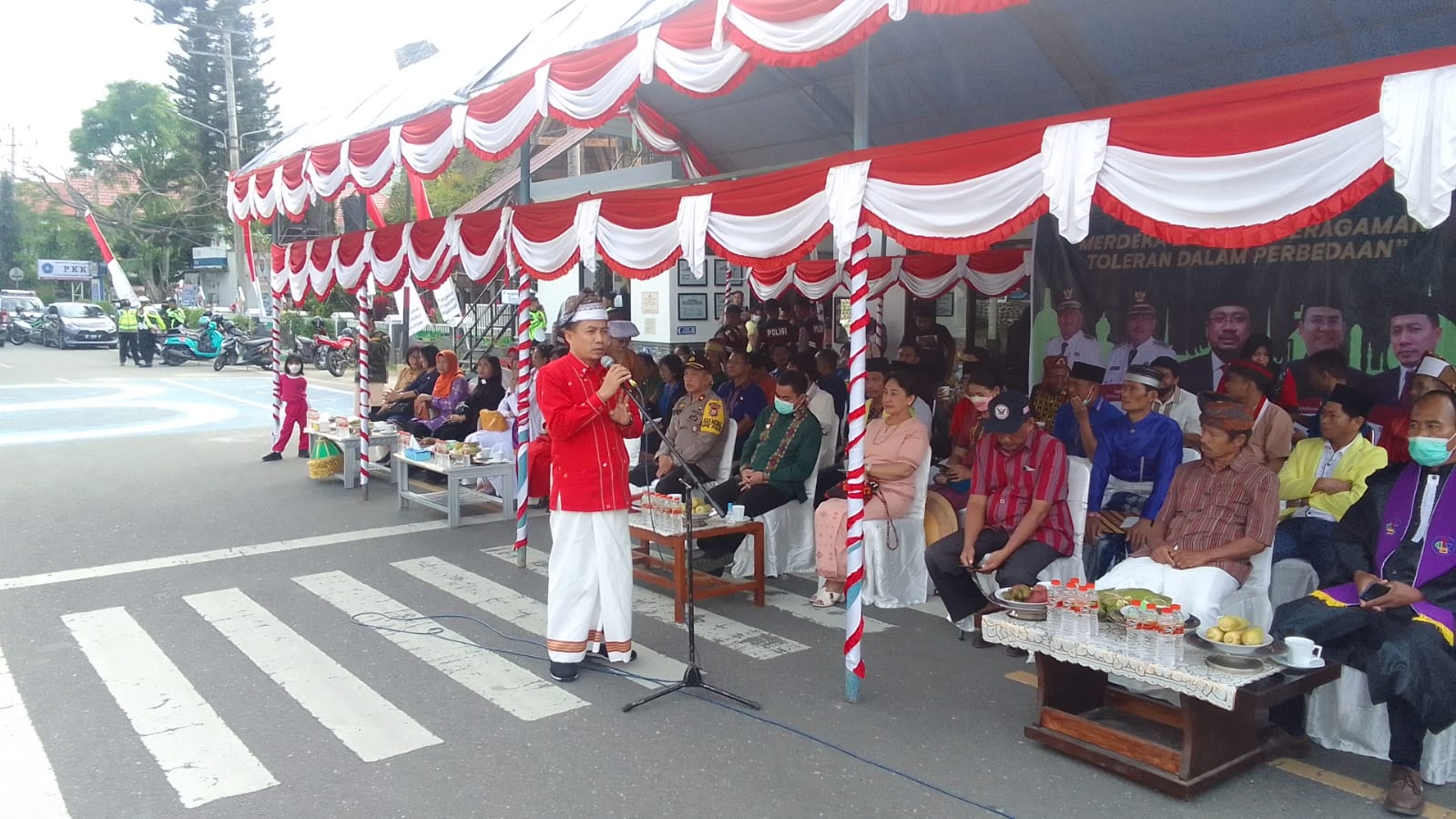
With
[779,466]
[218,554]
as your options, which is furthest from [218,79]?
[779,466]

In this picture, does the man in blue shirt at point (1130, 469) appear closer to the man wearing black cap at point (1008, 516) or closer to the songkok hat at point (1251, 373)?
the man wearing black cap at point (1008, 516)

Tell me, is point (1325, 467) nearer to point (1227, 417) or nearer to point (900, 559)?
point (1227, 417)

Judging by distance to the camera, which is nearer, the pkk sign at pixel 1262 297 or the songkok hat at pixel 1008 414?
the songkok hat at pixel 1008 414

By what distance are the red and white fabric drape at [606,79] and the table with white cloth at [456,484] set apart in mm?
2501

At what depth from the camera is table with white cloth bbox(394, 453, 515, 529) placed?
8.62 m

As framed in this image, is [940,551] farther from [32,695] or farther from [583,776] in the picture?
[32,695]

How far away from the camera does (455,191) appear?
33594mm

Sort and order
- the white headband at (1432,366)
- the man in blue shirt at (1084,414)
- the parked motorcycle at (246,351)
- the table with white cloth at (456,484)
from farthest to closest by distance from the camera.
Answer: the parked motorcycle at (246,351), the table with white cloth at (456,484), the white headband at (1432,366), the man in blue shirt at (1084,414)

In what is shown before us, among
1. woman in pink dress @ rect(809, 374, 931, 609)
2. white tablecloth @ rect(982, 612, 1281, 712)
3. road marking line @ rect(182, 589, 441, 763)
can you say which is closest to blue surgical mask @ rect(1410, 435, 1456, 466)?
white tablecloth @ rect(982, 612, 1281, 712)

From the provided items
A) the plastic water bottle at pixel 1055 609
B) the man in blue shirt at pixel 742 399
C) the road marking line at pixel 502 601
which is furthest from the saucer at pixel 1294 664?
the man in blue shirt at pixel 742 399

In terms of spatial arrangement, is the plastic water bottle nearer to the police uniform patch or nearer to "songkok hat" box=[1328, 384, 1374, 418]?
"songkok hat" box=[1328, 384, 1374, 418]

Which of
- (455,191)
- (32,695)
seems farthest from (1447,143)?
(455,191)

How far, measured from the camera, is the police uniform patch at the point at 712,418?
768 cm

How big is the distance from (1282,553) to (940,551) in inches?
67.2
